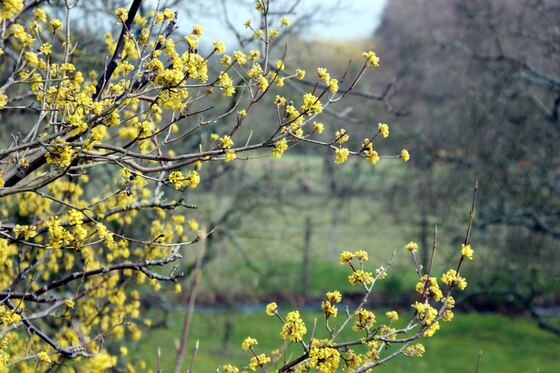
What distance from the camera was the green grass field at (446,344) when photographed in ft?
52.6

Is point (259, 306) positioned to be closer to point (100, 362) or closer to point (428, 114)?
point (428, 114)

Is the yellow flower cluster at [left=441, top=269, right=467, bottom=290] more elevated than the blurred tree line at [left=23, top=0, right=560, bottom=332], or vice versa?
the blurred tree line at [left=23, top=0, right=560, bottom=332]

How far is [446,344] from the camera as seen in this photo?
18031 millimetres

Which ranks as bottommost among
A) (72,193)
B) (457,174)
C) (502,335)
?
(502,335)

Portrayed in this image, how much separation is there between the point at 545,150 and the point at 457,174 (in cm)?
294

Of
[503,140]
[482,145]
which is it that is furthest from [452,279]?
[482,145]

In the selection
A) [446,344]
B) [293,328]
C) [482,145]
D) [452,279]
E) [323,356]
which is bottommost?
[446,344]

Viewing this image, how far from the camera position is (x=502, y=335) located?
60.8 ft

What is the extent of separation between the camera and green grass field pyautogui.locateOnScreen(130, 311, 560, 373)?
52.6ft

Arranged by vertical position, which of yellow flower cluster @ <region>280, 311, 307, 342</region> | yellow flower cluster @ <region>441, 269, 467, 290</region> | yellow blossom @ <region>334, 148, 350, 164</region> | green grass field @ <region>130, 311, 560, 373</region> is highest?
yellow blossom @ <region>334, 148, 350, 164</region>

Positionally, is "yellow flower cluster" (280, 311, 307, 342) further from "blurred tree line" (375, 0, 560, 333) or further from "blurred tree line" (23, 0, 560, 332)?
"blurred tree line" (375, 0, 560, 333)

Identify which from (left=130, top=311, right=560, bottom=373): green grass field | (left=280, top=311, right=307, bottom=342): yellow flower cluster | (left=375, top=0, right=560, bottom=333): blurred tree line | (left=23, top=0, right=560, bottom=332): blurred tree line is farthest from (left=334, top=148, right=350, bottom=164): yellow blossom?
(left=130, top=311, right=560, bottom=373): green grass field

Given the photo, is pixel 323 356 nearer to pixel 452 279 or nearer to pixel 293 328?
pixel 293 328

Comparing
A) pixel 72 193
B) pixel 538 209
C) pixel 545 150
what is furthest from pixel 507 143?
pixel 72 193
